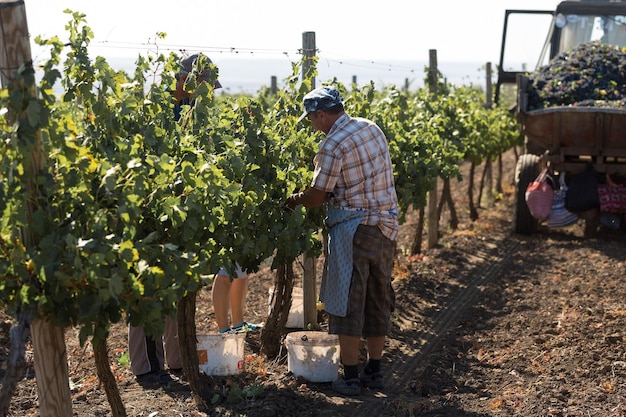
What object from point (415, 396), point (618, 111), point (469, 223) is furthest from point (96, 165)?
point (469, 223)

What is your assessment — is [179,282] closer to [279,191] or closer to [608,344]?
[279,191]

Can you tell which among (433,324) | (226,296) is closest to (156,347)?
(226,296)

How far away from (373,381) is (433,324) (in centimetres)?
177

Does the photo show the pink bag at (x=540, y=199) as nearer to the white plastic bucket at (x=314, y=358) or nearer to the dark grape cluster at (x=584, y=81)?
the dark grape cluster at (x=584, y=81)

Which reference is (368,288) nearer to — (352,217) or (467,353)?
(352,217)

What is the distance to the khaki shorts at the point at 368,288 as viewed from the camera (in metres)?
5.48

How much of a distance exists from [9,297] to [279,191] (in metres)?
2.13

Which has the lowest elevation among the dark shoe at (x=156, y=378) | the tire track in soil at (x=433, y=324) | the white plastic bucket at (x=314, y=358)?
the tire track in soil at (x=433, y=324)

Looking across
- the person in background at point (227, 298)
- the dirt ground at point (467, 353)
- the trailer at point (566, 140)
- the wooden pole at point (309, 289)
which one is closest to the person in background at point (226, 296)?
the person in background at point (227, 298)

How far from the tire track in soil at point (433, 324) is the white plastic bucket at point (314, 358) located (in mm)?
371

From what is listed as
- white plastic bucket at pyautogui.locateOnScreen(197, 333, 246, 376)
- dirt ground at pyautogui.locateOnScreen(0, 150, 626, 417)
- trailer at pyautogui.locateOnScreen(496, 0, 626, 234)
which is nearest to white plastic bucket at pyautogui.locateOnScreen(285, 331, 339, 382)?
dirt ground at pyautogui.locateOnScreen(0, 150, 626, 417)

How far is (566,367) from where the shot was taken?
6.01 m

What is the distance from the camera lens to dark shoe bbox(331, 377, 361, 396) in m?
5.54

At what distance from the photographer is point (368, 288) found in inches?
223
